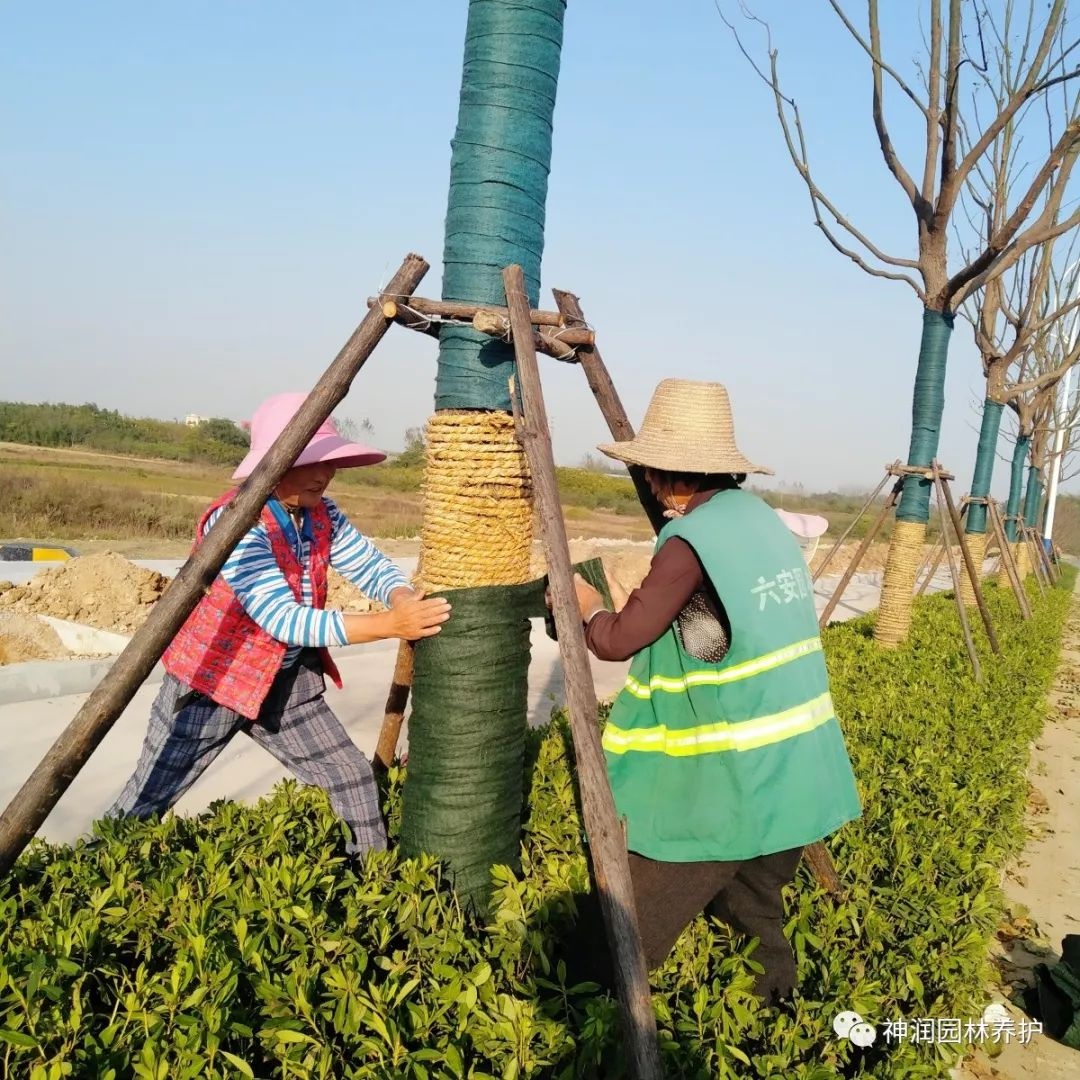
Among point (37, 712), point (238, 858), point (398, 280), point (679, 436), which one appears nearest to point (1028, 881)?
point (679, 436)

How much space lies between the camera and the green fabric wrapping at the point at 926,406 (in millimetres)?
7473

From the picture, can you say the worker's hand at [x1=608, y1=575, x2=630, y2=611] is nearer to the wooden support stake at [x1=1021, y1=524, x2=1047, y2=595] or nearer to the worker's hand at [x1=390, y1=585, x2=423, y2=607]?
the worker's hand at [x1=390, y1=585, x2=423, y2=607]

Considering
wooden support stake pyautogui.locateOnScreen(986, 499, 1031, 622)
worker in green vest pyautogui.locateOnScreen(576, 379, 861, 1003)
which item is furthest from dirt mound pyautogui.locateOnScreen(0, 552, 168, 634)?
wooden support stake pyautogui.locateOnScreen(986, 499, 1031, 622)

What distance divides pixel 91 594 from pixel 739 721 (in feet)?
24.7

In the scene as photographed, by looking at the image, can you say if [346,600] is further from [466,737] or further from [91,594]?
[466,737]

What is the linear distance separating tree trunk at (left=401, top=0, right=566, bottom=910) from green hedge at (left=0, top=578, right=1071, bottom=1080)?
162mm

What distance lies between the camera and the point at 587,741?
190cm

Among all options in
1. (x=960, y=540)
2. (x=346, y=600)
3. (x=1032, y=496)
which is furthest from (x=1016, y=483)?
(x=346, y=600)

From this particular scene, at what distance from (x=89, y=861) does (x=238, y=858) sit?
0.38m

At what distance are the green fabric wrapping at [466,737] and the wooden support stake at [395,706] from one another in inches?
16.0

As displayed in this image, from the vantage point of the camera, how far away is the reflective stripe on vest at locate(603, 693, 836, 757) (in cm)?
210

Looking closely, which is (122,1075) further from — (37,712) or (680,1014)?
(37,712)

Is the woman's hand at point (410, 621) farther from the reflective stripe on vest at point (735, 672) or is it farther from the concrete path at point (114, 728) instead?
the concrete path at point (114, 728)

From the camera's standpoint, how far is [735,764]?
2104mm
